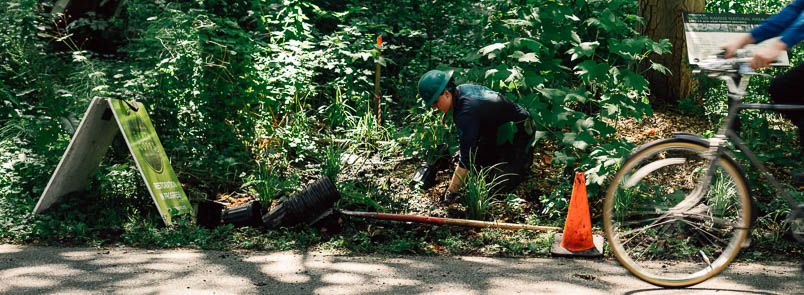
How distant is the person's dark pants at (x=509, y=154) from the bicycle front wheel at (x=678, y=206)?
1.89m

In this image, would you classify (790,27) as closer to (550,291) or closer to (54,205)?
(550,291)

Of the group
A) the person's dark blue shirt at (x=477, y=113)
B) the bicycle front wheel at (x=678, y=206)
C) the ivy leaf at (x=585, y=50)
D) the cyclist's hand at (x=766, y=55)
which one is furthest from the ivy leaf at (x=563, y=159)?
the cyclist's hand at (x=766, y=55)

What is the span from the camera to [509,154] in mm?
5586

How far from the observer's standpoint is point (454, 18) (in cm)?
879

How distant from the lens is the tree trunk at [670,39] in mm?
6629

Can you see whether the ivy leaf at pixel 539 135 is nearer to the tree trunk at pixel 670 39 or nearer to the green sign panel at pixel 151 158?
the tree trunk at pixel 670 39

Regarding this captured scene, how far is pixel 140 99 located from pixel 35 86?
152cm

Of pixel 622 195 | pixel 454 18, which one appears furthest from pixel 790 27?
pixel 454 18

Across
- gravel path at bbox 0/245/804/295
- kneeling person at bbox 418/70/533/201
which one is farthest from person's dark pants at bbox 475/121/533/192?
gravel path at bbox 0/245/804/295

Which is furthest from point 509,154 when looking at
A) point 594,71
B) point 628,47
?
point 628,47

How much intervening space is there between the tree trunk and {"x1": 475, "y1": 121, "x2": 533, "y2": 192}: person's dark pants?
2111 mm

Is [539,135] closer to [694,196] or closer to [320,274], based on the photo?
[694,196]

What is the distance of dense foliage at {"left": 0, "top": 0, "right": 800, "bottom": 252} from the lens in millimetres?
5047

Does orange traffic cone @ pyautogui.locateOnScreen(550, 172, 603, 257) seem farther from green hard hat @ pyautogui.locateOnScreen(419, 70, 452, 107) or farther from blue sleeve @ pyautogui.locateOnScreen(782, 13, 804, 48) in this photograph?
blue sleeve @ pyautogui.locateOnScreen(782, 13, 804, 48)
